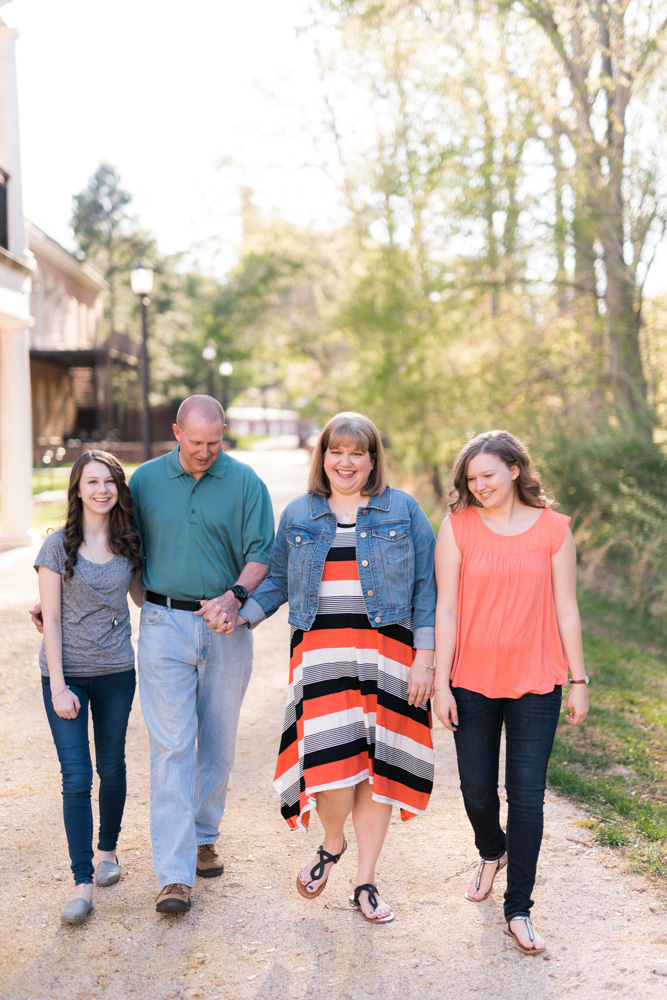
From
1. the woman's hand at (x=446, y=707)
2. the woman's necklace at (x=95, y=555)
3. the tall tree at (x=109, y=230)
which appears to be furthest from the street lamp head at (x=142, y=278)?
the tall tree at (x=109, y=230)

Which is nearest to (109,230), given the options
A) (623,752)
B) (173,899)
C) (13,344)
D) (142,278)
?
(142,278)

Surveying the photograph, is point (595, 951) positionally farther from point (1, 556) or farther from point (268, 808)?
point (1, 556)

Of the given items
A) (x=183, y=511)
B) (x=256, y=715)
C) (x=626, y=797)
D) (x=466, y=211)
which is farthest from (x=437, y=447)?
(x=183, y=511)

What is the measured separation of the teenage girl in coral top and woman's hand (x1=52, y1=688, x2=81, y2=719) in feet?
4.48

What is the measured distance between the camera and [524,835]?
3.19m

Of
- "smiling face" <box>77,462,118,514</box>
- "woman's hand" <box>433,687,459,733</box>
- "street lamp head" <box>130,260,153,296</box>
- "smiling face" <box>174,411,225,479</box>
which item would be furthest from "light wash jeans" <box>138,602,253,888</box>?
"street lamp head" <box>130,260,153,296</box>

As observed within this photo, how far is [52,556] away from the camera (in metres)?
3.49

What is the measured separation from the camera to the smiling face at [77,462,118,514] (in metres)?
3.53

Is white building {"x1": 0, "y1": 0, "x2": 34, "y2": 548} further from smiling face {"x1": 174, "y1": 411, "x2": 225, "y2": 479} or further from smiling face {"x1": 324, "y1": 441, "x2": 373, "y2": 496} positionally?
smiling face {"x1": 324, "y1": 441, "x2": 373, "y2": 496}

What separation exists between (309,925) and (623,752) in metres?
2.63

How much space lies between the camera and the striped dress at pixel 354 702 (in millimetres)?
3406

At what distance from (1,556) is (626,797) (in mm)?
9019

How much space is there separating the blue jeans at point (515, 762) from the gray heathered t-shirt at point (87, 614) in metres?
1.37

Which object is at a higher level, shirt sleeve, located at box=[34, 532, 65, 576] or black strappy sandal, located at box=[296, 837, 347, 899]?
shirt sleeve, located at box=[34, 532, 65, 576]
